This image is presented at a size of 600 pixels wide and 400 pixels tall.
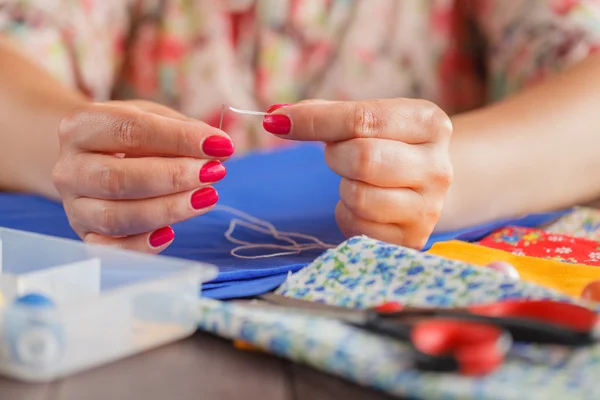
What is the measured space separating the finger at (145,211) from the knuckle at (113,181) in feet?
0.04

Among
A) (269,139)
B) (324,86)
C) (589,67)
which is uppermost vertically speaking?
(589,67)

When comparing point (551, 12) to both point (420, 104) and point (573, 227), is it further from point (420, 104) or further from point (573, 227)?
point (420, 104)

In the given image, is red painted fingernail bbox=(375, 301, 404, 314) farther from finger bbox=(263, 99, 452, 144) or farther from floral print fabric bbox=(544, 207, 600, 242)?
floral print fabric bbox=(544, 207, 600, 242)

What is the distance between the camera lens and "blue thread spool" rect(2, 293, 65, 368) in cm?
41

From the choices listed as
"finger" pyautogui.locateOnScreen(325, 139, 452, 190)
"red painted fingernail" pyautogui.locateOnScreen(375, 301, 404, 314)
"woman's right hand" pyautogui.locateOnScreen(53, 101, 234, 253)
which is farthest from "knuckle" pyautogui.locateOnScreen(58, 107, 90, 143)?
"red painted fingernail" pyautogui.locateOnScreen(375, 301, 404, 314)

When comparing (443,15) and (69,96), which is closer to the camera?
(69,96)

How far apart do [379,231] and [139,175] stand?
0.21 m

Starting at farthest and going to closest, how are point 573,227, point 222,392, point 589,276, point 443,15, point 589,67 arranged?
point 443,15 < point 589,67 < point 573,227 < point 589,276 < point 222,392

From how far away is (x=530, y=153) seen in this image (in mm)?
880

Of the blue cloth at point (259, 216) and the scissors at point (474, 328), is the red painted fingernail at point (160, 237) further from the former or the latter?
the scissors at point (474, 328)

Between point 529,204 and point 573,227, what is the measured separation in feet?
0.24

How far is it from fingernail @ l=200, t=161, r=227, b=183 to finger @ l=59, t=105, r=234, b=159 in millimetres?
13

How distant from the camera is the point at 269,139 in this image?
1248 mm

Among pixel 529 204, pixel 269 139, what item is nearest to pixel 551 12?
pixel 529 204
